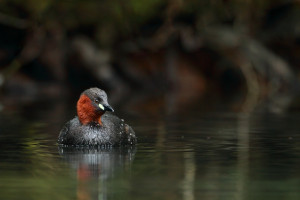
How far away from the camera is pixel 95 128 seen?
36.4 feet

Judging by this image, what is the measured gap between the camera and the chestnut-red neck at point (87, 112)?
1124cm

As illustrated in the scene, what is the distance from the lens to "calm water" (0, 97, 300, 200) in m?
7.41

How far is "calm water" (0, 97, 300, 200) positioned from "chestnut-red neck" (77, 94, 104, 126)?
531 mm

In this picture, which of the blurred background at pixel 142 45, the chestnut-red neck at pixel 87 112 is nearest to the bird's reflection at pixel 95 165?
the chestnut-red neck at pixel 87 112

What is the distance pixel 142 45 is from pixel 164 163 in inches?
721

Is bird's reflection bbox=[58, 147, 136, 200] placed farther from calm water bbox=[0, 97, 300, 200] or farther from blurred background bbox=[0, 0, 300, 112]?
blurred background bbox=[0, 0, 300, 112]

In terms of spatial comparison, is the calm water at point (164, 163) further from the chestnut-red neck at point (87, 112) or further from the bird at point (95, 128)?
the chestnut-red neck at point (87, 112)

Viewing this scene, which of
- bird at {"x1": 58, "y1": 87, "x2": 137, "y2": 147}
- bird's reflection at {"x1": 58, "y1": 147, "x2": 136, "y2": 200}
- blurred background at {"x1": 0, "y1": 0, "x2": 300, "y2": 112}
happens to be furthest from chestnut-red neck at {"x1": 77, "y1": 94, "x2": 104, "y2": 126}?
blurred background at {"x1": 0, "y1": 0, "x2": 300, "y2": 112}

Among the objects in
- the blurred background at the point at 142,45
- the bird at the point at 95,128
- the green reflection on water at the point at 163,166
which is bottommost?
the green reflection on water at the point at 163,166

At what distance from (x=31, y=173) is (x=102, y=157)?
57.8 inches

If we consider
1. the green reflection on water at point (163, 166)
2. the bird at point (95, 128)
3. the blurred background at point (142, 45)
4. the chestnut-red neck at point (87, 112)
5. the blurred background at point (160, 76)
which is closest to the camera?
the green reflection on water at point (163, 166)

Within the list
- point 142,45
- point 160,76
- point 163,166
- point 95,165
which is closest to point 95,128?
point 95,165

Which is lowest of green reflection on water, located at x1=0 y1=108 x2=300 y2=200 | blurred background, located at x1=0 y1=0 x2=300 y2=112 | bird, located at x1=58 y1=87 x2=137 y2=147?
green reflection on water, located at x1=0 y1=108 x2=300 y2=200

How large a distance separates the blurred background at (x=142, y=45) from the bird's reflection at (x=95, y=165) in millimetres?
13721
